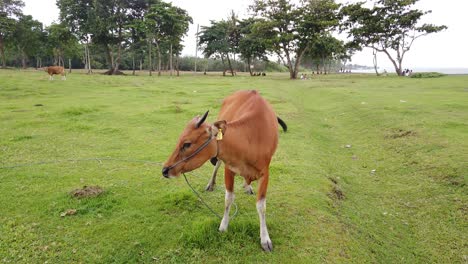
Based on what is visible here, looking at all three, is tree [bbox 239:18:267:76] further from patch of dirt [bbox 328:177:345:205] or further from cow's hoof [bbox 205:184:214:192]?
cow's hoof [bbox 205:184:214:192]

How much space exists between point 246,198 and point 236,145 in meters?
2.50

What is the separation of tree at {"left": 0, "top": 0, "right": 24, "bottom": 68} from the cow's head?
54663mm

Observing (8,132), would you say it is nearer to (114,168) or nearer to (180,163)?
(114,168)

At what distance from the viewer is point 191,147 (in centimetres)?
373

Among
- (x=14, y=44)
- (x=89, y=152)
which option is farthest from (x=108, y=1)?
(x=89, y=152)

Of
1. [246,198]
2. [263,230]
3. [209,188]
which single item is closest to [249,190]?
[246,198]

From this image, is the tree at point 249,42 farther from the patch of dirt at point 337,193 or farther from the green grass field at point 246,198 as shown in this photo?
the patch of dirt at point 337,193

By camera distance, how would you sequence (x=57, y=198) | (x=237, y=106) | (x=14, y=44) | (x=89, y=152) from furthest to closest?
(x=14, y=44) → (x=89, y=152) → (x=57, y=198) → (x=237, y=106)

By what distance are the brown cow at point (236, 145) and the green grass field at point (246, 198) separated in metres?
0.79

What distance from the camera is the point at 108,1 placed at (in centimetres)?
4647

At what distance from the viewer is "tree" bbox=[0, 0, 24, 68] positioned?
47156 millimetres

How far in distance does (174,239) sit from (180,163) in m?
1.59

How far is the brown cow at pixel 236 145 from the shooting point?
3732mm

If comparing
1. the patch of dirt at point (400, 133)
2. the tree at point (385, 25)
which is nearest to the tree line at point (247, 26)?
the tree at point (385, 25)
